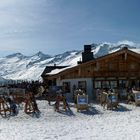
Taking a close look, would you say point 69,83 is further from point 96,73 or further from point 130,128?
point 130,128

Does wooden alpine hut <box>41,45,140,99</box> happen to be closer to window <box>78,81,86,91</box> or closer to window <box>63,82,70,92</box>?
window <box>78,81,86,91</box>

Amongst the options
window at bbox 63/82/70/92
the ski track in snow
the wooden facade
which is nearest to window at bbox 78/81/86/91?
the wooden facade

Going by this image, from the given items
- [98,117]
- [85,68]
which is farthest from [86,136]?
[85,68]

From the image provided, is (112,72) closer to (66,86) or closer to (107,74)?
(107,74)

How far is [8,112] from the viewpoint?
24.6 metres

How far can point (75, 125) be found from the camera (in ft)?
65.4

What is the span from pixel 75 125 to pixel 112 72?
13567mm

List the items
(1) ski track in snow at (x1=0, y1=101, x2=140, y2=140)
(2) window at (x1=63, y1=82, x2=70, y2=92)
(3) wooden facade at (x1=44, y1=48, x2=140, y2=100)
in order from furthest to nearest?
1. (2) window at (x1=63, y1=82, x2=70, y2=92)
2. (3) wooden facade at (x1=44, y1=48, x2=140, y2=100)
3. (1) ski track in snow at (x1=0, y1=101, x2=140, y2=140)

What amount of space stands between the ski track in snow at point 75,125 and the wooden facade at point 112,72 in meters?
6.75

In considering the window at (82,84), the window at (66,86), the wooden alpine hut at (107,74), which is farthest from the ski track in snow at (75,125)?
the window at (66,86)

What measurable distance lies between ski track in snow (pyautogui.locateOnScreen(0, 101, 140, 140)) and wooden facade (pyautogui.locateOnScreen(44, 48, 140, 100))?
6750 mm

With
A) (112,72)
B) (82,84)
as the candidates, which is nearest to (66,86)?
(82,84)

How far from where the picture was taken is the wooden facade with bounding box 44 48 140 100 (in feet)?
107

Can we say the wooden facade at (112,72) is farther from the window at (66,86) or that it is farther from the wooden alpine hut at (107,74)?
the window at (66,86)
